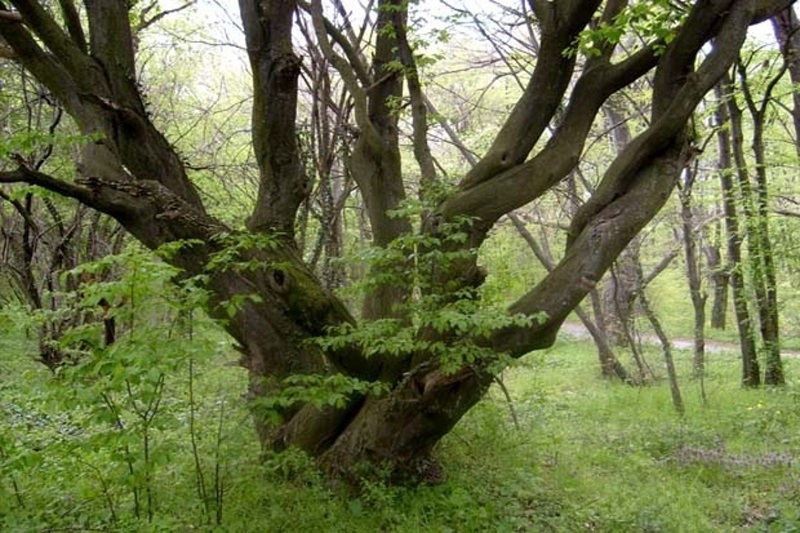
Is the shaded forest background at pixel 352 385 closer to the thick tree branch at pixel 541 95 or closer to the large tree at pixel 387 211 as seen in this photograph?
the large tree at pixel 387 211

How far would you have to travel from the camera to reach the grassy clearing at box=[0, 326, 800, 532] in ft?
12.3

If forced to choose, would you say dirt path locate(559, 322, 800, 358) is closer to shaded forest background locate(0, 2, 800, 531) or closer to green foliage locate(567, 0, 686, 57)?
shaded forest background locate(0, 2, 800, 531)

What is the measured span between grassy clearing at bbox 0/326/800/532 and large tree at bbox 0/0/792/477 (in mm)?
427

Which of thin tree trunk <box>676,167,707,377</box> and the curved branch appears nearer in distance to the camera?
the curved branch

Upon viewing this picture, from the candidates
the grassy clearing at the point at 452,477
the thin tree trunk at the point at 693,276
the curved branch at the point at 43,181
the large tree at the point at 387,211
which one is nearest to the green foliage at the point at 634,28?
the large tree at the point at 387,211

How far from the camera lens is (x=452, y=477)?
4.92 metres

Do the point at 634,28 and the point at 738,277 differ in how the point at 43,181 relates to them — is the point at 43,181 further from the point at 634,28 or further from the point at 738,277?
the point at 738,277

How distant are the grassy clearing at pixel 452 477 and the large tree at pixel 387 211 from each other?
427 mm

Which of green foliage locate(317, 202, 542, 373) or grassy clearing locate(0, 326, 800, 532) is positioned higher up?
green foliage locate(317, 202, 542, 373)

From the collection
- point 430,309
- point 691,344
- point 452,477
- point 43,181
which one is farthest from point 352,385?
point 691,344

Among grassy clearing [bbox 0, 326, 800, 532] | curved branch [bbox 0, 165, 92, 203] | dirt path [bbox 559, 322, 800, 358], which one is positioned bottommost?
grassy clearing [bbox 0, 326, 800, 532]

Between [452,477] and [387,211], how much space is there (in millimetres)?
2240

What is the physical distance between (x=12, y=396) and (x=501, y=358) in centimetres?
568

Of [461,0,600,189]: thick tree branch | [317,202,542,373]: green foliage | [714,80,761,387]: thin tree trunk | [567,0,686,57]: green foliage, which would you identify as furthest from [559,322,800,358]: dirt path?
[317,202,542,373]: green foliage
